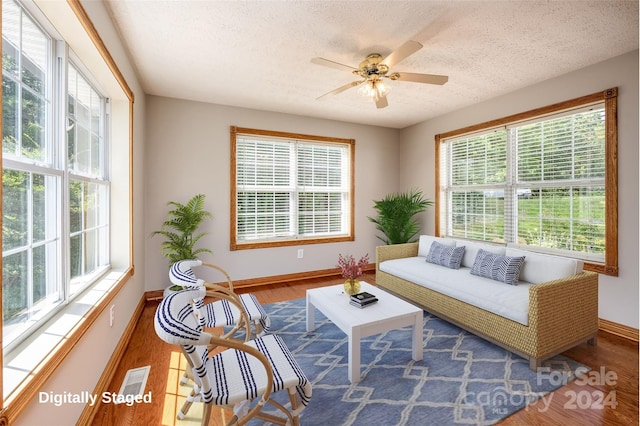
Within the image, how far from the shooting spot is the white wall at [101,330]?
132 cm

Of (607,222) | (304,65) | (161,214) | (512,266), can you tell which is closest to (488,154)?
(607,222)

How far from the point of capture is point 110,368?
2139 millimetres

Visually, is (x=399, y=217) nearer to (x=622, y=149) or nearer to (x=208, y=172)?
(x=622, y=149)

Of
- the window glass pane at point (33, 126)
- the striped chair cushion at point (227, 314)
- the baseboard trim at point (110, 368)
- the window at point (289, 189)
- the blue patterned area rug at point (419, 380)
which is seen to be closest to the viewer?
the window glass pane at point (33, 126)

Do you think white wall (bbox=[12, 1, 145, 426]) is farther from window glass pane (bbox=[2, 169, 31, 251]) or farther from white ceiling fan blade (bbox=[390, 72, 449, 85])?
white ceiling fan blade (bbox=[390, 72, 449, 85])

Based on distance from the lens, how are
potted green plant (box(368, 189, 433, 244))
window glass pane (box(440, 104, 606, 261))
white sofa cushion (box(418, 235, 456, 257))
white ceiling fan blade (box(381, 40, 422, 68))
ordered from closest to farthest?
1. white ceiling fan blade (box(381, 40, 422, 68))
2. window glass pane (box(440, 104, 606, 261))
3. white sofa cushion (box(418, 235, 456, 257))
4. potted green plant (box(368, 189, 433, 244))

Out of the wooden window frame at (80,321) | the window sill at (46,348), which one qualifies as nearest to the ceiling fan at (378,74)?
the wooden window frame at (80,321)

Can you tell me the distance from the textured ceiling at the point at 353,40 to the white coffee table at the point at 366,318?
228 centimetres

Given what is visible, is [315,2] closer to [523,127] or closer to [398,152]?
[523,127]

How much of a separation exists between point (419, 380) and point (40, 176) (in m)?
2.71

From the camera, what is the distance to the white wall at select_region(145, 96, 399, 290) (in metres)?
3.90

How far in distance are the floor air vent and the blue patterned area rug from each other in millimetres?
949

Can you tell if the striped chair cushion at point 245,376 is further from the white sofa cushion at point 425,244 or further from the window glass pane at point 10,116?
the white sofa cushion at point 425,244

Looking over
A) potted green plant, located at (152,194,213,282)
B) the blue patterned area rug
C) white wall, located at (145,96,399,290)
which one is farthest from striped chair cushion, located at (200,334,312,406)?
white wall, located at (145,96,399,290)
